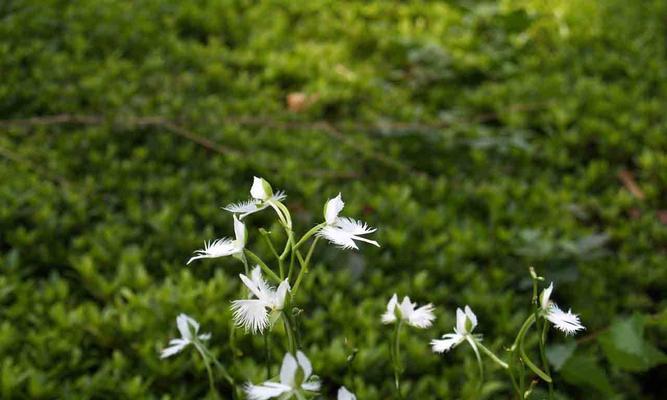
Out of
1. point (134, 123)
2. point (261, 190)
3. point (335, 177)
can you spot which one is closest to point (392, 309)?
point (261, 190)

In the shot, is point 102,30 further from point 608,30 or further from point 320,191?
point 608,30

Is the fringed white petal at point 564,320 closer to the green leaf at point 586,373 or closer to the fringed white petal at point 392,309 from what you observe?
the fringed white petal at point 392,309

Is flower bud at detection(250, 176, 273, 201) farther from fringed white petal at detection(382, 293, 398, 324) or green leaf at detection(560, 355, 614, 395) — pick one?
green leaf at detection(560, 355, 614, 395)

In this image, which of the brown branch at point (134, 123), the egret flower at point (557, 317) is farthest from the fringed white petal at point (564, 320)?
the brown branch at point (134, 123)

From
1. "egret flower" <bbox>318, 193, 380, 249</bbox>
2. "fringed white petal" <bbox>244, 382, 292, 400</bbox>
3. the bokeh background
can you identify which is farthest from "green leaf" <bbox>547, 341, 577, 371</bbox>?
"fringed white petal" <bbox>244, 382, 292, 400</bbox>

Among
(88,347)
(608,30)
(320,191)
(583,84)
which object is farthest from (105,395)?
(608,30)

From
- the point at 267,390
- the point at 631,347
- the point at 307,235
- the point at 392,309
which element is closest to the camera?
the point at 267,390

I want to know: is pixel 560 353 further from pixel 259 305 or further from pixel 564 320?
pixel 259 305
